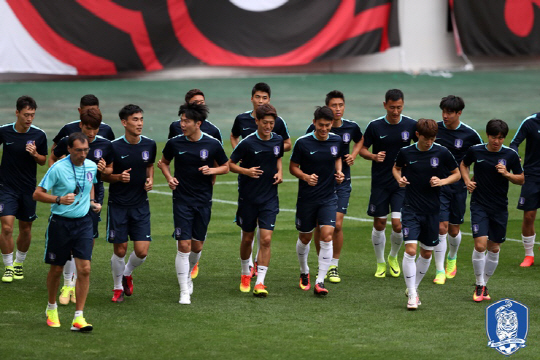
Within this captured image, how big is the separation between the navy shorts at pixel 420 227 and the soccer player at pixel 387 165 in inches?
60.9

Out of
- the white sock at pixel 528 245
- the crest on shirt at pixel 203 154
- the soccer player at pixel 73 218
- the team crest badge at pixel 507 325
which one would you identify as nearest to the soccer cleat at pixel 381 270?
the white sock at pixel 528 245

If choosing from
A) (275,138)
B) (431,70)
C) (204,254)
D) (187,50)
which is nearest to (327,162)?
(275,138)

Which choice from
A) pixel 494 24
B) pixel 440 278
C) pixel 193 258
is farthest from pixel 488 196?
pixel 494 24

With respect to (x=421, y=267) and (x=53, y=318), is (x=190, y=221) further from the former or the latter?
(x=421, y=267)

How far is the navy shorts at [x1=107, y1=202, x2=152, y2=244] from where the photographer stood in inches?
432

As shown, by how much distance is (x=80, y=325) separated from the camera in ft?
31.2

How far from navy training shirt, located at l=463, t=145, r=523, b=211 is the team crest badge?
307 cm

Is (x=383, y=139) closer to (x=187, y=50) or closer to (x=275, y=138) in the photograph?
(x=275, y=138)

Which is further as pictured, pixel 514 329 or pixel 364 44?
pixel 364 44

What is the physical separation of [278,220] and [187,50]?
17.0m

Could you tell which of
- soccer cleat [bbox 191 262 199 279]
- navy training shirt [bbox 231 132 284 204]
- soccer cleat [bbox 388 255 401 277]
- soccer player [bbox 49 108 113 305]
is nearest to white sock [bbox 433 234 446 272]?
soccer cleat [bbox 388 255 401 277]

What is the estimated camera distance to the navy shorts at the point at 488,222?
1115cm

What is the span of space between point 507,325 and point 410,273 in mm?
2655

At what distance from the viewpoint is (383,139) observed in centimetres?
1254
